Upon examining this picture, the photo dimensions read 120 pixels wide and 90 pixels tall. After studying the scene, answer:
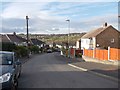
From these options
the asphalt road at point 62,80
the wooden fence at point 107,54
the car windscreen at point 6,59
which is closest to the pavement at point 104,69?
the asphalt road at point 62,80

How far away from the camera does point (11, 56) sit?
45.3 ft

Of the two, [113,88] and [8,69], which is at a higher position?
[8,69]

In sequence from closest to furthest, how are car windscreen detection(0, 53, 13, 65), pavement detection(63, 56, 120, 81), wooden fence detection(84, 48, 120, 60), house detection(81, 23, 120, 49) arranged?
1. car windscreen detection(0, 53, 13, 65)
2. pavement detection(63, 56, 120, 81)
3. wooden fence detection(84, 48, 120, 60)
4. house detection(81, 23, 120, 49)

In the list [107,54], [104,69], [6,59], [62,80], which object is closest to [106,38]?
[107,54]

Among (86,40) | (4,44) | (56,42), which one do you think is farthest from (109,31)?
(56,42)

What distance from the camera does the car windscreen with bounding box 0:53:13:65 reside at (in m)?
13.0

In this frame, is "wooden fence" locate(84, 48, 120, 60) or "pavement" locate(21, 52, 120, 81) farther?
"wooden fence" locate(84, 48, 120, 60)

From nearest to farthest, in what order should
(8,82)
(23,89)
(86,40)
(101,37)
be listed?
1. (8,82)
2. (23,89)
3. (101,37)
4. (86,40)

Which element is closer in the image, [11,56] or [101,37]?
[11,56]

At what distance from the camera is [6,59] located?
525 inches

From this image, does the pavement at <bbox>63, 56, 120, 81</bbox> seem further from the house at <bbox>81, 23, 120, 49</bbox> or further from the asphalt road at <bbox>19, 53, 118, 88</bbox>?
the house at <bbox>81, 23, 120, 49</bbox>

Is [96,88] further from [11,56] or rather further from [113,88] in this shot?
[11,56]

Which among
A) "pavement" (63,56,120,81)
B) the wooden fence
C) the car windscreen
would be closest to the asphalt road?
"pavement" (63,56,120,81)

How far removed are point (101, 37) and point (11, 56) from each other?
215ft
